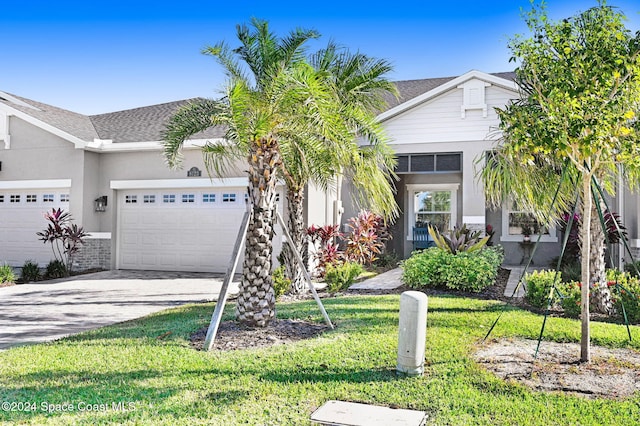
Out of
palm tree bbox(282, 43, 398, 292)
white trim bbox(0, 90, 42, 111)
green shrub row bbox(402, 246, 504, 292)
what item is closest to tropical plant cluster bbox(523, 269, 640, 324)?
green shrub row bbox(402, 246, 504, 292)

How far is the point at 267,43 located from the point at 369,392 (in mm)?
5455

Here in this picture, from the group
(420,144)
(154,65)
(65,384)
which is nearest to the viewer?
(65,384)

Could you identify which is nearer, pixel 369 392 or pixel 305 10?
pixel 369 392

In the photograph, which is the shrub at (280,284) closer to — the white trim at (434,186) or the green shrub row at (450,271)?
the green shrub row at (450,271)

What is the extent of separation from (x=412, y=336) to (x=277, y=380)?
4.65ft

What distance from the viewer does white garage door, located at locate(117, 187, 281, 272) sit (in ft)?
51.8

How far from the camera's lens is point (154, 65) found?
47.6 feet

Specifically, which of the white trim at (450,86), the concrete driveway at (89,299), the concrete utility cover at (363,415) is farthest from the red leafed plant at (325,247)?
the concrete utility cover at (363,415)

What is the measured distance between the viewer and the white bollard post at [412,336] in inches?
214

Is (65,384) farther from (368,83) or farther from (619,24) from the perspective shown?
(368,83)

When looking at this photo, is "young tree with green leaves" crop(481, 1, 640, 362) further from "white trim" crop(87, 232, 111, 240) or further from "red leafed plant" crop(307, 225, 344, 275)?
"white trim" crop(87, 232, 111, 240)

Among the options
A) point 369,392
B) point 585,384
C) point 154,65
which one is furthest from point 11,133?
point 585,384

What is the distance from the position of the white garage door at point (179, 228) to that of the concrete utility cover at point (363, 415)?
10.7 metres

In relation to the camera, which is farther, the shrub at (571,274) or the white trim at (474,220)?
the white trim at (474,220)
